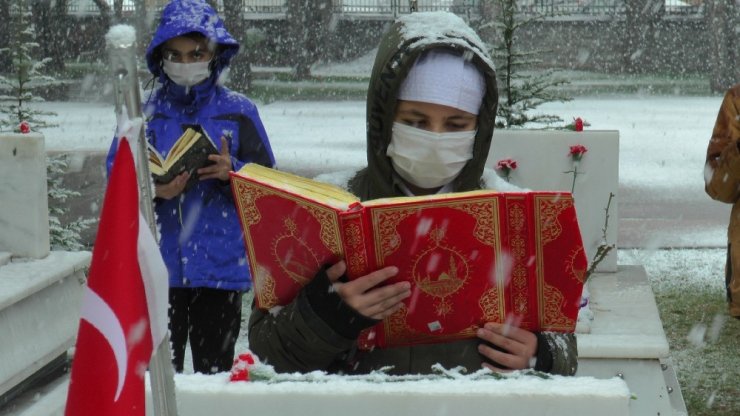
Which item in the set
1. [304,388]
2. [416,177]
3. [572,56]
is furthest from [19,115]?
[572,56]

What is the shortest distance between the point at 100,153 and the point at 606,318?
1051 cm

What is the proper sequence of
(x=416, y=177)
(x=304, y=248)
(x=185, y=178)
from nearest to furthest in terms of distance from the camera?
(x=304, y=248), (x=416, y=177), (x=185, y=178)

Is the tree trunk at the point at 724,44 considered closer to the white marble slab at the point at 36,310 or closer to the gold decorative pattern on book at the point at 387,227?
the white marble slab at the point at 36,310

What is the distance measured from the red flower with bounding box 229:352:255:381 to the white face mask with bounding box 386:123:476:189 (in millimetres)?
688

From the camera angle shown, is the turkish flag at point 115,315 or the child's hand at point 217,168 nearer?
the turkish flag at point 115,315

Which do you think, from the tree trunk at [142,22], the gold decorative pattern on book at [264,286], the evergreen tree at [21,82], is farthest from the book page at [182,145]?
the tree trunk at [142,22]

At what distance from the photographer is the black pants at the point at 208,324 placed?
4.79 metres

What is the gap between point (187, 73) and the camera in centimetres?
470

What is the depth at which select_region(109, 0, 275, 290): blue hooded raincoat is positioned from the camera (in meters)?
4.72

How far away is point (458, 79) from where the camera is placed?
2.59 meters

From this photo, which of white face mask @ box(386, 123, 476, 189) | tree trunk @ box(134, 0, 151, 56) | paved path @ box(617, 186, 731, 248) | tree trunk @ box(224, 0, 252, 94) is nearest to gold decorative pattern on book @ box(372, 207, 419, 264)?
white face mask @ box(386, 123, 476, 189)

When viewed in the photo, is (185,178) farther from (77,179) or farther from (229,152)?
(77,179)

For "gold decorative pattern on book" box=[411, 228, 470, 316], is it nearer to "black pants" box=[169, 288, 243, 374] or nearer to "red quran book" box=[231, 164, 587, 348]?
"red quran book" box=[231, 164, 587, 348]

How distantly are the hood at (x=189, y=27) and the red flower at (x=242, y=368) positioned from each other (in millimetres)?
2712
